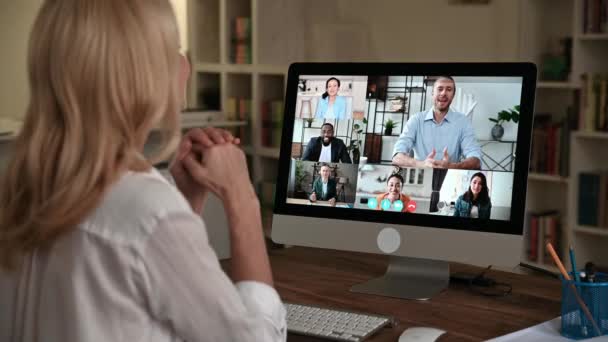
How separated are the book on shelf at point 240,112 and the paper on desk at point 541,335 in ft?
10.6

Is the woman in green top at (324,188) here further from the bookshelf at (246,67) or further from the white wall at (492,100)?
the bookshelf at (246,67)

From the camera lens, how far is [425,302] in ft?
5.76

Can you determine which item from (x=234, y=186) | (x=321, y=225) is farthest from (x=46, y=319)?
(x=321, y=225)

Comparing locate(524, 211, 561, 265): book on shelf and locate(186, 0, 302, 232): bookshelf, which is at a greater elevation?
locate(186, 0, 302, 232): bookshelf

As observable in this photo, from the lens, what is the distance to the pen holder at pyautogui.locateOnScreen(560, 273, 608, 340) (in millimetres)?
1493

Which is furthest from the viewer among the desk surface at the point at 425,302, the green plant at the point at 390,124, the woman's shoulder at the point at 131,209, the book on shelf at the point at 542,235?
the book on shelf at the point at 542,235

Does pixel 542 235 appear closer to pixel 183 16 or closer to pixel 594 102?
pixel 594 102

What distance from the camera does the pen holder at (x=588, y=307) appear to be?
149 cm

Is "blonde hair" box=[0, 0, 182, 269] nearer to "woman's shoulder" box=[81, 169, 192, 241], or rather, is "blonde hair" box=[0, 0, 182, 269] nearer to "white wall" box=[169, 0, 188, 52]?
"woman's shoulder" box=[81, 169, 192, 241]

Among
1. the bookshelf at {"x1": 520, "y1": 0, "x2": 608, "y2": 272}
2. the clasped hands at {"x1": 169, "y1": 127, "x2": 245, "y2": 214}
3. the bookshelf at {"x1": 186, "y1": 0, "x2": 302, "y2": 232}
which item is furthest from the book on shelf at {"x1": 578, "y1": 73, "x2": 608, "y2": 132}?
the clasped hands at {"x1": 169, "y1": 127, "x2": 245, "y2": 214}

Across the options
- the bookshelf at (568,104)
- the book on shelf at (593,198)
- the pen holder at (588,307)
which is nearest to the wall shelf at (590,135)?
the bookshelf at (568,104)

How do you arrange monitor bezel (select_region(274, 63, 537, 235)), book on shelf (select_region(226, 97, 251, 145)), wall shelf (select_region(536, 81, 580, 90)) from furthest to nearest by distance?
book on shelf (select_region(226, 97, 251, 145))
wall shelf (select_region(536, 81, 580, 90))
monitor bezel (select_region(274, 63, 537, 235))

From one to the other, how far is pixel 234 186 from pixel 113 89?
0.31 meters

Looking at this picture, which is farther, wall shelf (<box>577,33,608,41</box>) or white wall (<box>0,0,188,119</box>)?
white wall (<box>0,0,188,119</box>)
